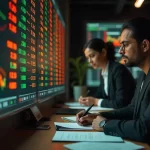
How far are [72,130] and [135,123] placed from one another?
0.30 m

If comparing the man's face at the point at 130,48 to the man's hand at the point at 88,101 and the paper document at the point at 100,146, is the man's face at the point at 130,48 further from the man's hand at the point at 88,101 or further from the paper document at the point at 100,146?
the man's hand at the point at 88,101

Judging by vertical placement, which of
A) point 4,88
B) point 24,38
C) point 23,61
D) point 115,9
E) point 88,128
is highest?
point 115,9

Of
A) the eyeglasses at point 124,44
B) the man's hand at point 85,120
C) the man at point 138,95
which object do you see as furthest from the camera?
the eyeglasses at point 124,44

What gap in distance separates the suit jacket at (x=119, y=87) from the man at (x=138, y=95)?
1.89 feet

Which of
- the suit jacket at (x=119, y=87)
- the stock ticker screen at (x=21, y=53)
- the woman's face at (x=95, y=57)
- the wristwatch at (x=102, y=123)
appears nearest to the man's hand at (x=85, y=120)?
the wristwatch at (x=102, y=123)

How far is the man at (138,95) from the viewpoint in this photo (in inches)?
39.4

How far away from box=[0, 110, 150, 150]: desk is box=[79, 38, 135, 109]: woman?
1.15 meters

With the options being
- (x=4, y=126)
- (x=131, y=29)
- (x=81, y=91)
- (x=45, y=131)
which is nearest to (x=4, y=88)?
(x=4, y=126)

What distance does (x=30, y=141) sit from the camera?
3.05 feet

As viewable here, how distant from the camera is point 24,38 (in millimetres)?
1107

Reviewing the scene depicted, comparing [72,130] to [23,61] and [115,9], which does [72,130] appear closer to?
[23,61]

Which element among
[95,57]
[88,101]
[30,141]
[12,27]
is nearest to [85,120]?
[30,141]

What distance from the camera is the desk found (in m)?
0.84

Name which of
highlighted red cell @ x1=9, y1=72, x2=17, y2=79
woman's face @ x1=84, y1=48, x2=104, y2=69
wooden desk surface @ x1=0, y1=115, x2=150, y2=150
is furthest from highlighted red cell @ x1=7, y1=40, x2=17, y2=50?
woman's face @ x1=84, y1=48, x2=104, y2=69
